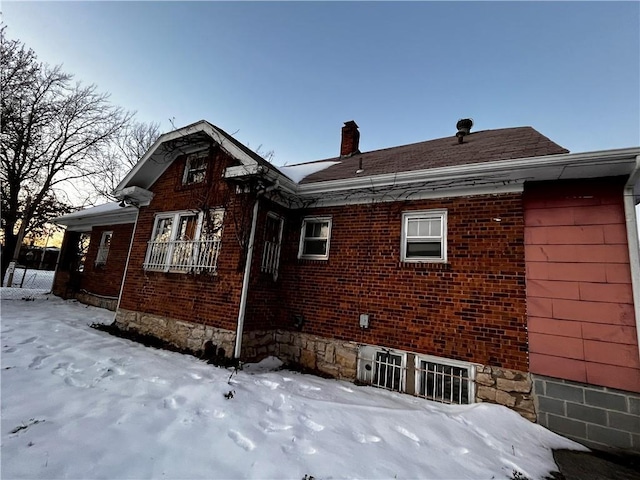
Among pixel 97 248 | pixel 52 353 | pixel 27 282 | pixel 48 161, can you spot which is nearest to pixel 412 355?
pixel 52 353

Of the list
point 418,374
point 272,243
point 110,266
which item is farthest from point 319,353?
point 110,266

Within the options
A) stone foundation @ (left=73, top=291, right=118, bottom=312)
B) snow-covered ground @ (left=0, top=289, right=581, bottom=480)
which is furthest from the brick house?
stone foundation @ (left=73, top=291, right=118, bottom=312)

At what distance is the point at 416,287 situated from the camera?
17.8 ft

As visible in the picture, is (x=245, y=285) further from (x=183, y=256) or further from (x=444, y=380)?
(x=444, y=380)

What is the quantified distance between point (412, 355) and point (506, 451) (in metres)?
1.92

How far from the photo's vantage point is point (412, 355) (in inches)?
206

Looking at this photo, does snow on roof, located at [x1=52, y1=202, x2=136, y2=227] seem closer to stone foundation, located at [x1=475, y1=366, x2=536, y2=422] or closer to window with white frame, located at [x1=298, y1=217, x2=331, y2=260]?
window with white frame, located at [x1=298, y1=217, x2=331, y2=260]

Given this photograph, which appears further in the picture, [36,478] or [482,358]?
[482,358]

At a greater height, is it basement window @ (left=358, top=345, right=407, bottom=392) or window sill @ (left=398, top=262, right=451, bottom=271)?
window sill @ (left=398, top=262, right=451, bottom=271)

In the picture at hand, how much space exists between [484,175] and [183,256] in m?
6.81

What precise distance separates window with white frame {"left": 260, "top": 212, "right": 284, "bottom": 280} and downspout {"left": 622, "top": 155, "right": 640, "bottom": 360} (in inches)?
244

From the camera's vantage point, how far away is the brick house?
13.8ft

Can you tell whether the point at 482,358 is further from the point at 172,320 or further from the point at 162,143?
the point at 162,143

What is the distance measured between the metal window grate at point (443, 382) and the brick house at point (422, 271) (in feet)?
0.07
